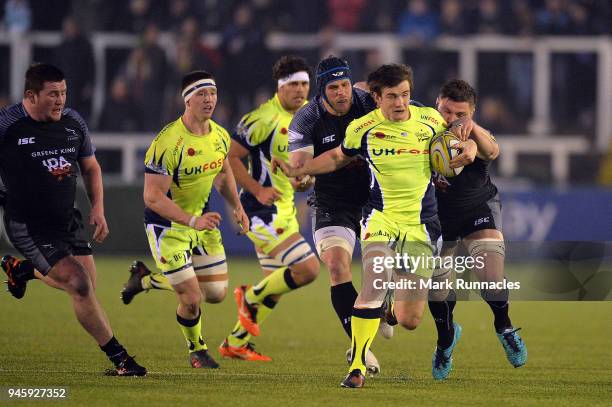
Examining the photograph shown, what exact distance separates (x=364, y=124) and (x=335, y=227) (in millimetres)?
1289

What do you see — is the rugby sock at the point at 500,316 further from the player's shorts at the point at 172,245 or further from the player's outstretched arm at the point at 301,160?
the player's shorts at the point at 172,245

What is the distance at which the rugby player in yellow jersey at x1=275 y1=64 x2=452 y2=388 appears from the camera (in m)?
9.29

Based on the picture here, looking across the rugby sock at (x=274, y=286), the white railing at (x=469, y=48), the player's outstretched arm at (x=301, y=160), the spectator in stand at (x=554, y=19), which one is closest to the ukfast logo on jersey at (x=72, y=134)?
the player's outstretched arm at (x=301, y=160)

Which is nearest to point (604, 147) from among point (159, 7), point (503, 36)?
point (503, 36)

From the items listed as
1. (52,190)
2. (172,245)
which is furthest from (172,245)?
(52,190)

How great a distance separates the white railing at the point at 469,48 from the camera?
74.4ft

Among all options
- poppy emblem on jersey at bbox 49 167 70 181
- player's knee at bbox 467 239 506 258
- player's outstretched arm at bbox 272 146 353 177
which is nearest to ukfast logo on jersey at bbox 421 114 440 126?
player's outstretched arm at bbox 272 146 353 177

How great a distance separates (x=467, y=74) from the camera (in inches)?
904

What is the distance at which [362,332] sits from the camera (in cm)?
914

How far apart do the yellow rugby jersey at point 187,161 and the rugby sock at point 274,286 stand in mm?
1122

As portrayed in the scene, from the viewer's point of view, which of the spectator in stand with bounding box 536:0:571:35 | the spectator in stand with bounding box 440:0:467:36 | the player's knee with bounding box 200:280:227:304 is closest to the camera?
the player's knee with bounding box 200:280:227:304

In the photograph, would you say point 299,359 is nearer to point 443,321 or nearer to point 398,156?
point 443,321

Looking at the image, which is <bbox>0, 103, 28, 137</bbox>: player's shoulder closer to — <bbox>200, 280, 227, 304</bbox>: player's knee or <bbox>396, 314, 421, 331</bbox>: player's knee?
<bbox>200, 280, 227, 304</bbox>: player's knee

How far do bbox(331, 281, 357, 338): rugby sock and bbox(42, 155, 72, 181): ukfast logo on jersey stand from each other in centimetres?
236
